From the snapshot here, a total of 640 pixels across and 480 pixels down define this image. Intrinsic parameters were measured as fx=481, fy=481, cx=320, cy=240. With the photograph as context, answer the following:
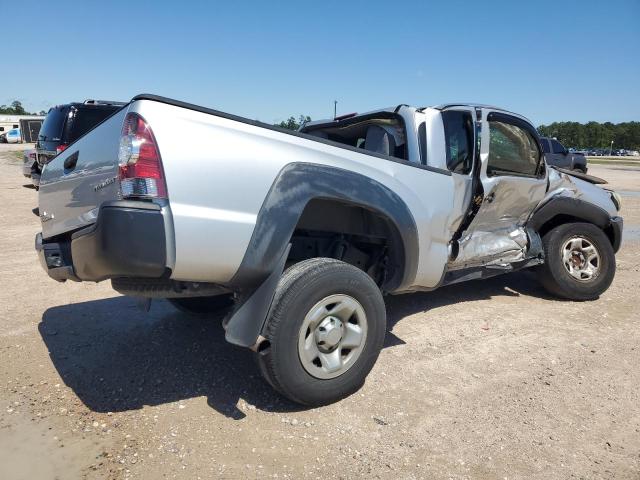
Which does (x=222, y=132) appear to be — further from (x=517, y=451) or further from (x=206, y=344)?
(x=517, y=451)

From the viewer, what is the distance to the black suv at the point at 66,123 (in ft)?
29.7

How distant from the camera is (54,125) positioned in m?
9.19

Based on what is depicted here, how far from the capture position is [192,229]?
2.41 metres

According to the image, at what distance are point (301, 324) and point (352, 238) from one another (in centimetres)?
103

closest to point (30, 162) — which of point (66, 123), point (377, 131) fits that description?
point (66, 123)

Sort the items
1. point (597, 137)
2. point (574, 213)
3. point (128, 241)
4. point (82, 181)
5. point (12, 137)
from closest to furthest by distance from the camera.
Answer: point (128, 241), point (82, 181), point (574, 213), point (12, 137), point (597, 137)

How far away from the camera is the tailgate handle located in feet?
9.72

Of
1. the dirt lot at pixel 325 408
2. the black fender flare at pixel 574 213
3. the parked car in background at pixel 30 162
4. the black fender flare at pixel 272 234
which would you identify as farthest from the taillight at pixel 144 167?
the parked car in background at pixel 30 162

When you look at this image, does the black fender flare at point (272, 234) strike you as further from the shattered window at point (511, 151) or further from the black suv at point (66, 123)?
the black suv at point (66, 123)

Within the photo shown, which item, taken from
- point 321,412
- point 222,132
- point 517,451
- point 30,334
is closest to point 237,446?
point 321,412

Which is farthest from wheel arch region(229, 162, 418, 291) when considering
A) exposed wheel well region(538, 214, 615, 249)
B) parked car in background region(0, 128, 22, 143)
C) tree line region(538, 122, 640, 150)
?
tree line region(538, 122, 640, 150)

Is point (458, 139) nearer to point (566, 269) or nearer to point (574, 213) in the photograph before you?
point (574, 213)

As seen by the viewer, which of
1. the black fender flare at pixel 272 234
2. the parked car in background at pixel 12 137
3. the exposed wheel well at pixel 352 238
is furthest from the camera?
the parked car in background at pixel 12 137

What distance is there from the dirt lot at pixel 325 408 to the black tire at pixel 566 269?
0.33m
